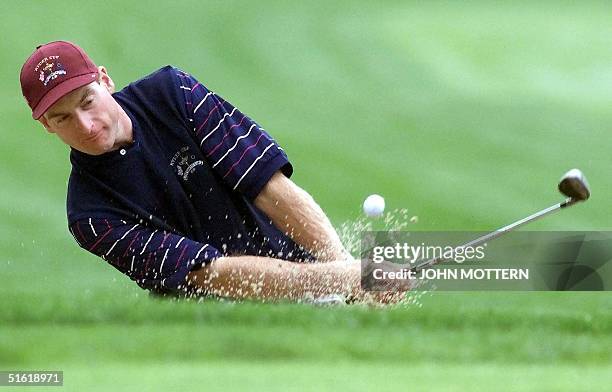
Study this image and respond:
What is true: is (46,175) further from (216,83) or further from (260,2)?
(260,2)

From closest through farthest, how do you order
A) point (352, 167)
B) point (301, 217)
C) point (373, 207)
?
point (301, 217)
point (373, 207)
point (352, 167)

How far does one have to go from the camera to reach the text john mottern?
4136mm

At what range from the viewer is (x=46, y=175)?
802cm

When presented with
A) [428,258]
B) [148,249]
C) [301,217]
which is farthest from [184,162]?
[428,258]

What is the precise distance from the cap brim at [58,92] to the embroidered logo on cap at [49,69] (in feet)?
0.12

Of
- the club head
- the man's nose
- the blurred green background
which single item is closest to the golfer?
the man's nose

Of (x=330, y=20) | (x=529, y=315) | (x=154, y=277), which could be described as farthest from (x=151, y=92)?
(x=330, y=20)

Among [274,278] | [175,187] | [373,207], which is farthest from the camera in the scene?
→ [373,207]

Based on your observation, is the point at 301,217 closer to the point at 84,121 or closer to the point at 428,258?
the point at 428,258

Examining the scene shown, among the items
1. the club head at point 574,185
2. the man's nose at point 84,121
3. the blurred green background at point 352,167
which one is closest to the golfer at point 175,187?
the man's nose at point 84,121

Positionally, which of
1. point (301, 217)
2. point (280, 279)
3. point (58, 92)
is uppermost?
point (58, 92)

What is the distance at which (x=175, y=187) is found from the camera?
438 centimetres

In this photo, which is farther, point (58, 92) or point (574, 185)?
point (574, 185)

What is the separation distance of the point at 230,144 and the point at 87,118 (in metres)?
0.51
